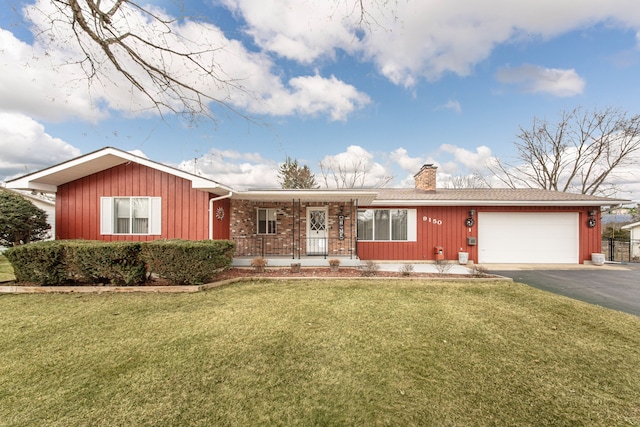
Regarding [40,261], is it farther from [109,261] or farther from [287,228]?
[287,228]

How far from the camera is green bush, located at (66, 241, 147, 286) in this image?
5988mm

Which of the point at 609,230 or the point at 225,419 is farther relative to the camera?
the point at 609,230

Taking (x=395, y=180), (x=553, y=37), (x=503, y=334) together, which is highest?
(x=553, y=37)

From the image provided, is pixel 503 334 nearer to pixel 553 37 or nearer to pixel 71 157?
pixel 71 157

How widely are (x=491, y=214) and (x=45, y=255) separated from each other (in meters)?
14.6

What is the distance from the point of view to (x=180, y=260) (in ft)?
20.1

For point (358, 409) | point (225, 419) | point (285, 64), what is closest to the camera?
point (225, 419)

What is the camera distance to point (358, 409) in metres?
2.26

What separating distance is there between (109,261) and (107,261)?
4cm

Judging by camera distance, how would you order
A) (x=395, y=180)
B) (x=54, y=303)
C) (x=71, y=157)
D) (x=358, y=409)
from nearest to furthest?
(x=358, y=409)
(x=54, y=303)
(x=71, y=157)
(x=395, y=180)

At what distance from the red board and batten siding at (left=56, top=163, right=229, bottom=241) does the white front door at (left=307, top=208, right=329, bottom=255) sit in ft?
13.4

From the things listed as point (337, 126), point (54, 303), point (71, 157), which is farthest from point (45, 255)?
point (337, 126)

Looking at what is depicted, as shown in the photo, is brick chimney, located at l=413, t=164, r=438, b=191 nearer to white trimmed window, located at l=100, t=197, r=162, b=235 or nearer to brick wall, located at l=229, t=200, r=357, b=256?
brick wall, located at l=229, t=200, r=357, b=256

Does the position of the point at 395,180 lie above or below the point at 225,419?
above
